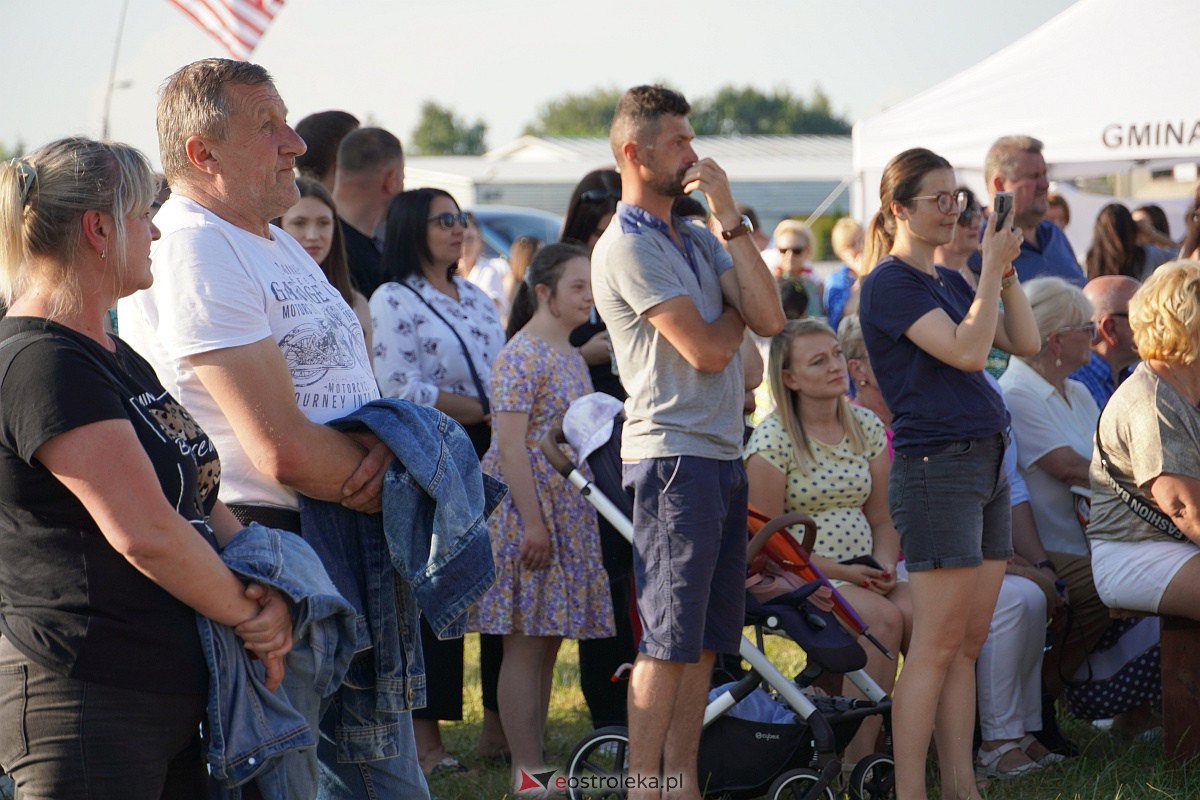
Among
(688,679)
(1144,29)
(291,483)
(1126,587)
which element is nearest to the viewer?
(291,483)

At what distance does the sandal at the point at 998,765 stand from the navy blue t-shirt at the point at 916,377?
57.9 inches

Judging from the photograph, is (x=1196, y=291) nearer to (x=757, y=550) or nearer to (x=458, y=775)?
(x=757, y=550)

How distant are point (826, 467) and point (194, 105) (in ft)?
9.36

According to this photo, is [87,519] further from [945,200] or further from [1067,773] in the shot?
[1067,773]

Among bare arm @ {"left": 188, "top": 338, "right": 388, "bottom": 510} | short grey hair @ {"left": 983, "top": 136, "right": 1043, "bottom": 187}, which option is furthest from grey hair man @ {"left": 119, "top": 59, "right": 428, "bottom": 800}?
short grey hair @ {"left": 983, "top": 136, "right": 1043, "bottom": 187}

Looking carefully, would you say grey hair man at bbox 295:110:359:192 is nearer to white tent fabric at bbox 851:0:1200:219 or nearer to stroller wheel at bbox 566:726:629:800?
stroller wheel at bbox 566:726:629:800

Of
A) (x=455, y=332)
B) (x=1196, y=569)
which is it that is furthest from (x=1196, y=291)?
(x=455, y=332)

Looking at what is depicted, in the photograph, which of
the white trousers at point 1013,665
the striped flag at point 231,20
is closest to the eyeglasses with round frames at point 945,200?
the white trousers at point 1013,665

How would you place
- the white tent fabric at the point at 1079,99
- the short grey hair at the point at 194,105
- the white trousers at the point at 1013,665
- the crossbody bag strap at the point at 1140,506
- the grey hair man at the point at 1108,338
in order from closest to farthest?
the short grey hair at the point at 194,105, the crossbody bag strap at the point at 1140,506, the white trousers at the point at 1013,665, the grey hair man at the point at 1108,338, the white tent fabric at the point at 1079,99

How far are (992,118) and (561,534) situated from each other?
18.1 feet

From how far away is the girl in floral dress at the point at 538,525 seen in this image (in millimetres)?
4480

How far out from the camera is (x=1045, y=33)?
27.9ft

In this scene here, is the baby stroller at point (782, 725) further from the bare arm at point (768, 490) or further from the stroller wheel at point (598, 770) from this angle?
the bare arm at point (768, 490)

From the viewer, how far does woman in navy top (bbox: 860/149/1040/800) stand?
3.64 metres
